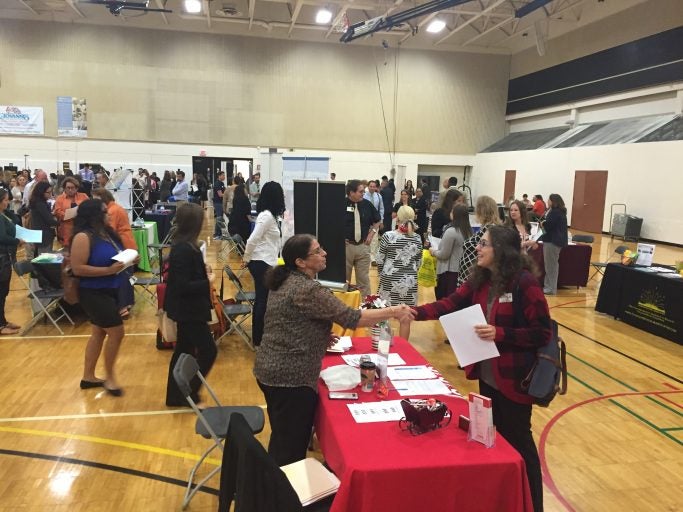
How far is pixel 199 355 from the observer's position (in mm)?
3652

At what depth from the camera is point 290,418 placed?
7.74 feet

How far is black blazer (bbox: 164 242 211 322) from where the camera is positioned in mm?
3426

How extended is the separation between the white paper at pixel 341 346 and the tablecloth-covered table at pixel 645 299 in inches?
185

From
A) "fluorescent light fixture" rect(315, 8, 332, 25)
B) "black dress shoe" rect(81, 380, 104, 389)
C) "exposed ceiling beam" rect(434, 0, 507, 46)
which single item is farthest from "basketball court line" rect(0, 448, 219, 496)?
"fluorescent light fixture" rect(315, 8, 332, 25)

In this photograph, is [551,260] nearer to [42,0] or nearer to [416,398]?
[416,398]

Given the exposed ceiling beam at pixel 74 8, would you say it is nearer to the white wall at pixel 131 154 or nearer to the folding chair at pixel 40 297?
the white wall at pixel 131 154

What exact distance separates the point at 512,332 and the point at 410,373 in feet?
2.04

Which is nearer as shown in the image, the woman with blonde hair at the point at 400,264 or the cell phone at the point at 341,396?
the cell phone at the point at 341,396

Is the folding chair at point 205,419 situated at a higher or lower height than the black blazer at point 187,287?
lower

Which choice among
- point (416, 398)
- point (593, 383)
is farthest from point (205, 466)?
point (593, 383)

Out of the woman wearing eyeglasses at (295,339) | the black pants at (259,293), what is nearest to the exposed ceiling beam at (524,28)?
the black pants at (259,293)

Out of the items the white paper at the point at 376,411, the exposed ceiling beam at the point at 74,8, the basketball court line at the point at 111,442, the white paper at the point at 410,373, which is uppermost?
the exposed ceiling beam at the point at 74,8

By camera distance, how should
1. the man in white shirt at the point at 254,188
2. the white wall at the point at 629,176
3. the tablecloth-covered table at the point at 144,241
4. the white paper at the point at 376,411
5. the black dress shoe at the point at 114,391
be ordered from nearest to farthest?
the white paper at the point at 376,411 < the black dress shoe at the point at 114,391 < the tablecloth-covered table at the point at 144,241 < the white wall at the point at 629,176 < the man in white shirt at the point at 254,188

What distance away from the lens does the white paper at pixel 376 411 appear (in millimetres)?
2189
